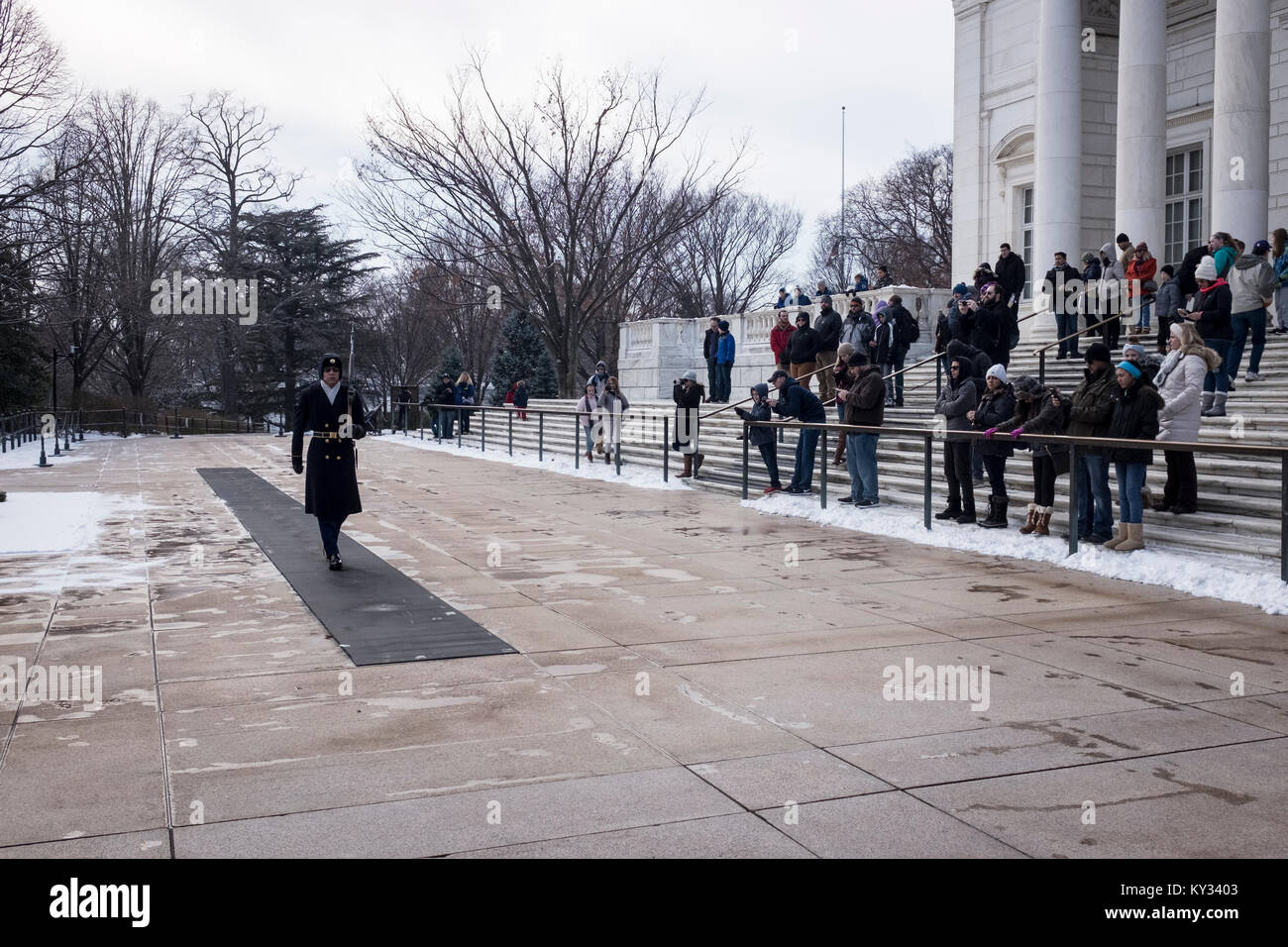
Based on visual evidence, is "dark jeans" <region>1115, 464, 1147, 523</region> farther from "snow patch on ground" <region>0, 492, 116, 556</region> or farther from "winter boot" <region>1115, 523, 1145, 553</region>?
"snow patch on ground" <region>0, 492, 116, 556</region>

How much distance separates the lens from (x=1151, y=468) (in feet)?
37.1

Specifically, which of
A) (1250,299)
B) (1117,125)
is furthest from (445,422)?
(1250,299)

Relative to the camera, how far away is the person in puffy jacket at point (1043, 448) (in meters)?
12.2

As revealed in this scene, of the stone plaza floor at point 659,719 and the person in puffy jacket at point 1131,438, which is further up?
the person in puffy jacket at point 1131,438

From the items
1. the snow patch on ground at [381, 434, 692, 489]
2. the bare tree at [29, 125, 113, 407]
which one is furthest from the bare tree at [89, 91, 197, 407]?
the snow patch on ground at [381, 434, 692, 489]

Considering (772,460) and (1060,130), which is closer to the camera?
(772,460)

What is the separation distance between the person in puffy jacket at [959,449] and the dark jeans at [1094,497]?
6.01 feet

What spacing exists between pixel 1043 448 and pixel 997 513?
3.35 feet

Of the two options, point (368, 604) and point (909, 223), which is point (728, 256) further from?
point (368, 604)

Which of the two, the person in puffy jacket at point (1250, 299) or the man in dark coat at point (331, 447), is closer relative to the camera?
the man in dark coat at point (331, 447)

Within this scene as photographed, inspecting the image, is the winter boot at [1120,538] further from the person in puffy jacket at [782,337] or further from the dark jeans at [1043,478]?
the person in puffy jacket at [782,337]

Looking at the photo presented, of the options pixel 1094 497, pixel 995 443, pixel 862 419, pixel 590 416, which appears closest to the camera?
pixel 1094 497

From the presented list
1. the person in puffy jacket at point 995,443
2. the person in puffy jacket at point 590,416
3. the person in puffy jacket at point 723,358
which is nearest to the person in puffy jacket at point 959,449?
the person in puffy jacket at point 995,443

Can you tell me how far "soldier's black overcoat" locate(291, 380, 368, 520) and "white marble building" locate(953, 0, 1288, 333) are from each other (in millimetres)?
16631
